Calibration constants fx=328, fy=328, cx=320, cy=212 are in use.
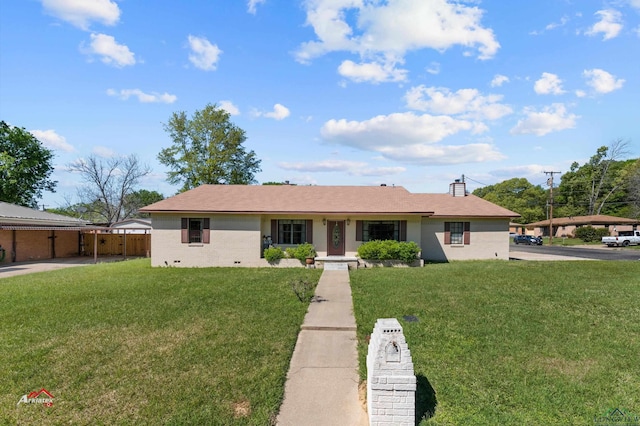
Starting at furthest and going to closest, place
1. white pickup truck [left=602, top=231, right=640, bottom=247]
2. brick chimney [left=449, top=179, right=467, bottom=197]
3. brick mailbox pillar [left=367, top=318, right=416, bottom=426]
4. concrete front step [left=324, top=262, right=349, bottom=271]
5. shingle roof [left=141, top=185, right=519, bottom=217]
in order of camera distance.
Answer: white pickup truck [left=602, top=231, right=640, bottom=247] → brick chimney [left=449, top=179, right=467, bottom=197] → shingle roof [left=141, top=185, right=519, bottom=217] → concrete front step [left=324, top=262, right=349, bottom=271] → brick mailbox pillar [left=367, top=318, right=416, bottom=426]

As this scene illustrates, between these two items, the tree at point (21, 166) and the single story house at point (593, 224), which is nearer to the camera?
the tree at point (21, 166)

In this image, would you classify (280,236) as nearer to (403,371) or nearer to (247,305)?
(247,305)

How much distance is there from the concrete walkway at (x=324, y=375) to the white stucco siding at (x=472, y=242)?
1193 cm

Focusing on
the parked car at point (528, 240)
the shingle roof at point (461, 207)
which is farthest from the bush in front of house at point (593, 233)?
the shingle roof at point (461, 207)

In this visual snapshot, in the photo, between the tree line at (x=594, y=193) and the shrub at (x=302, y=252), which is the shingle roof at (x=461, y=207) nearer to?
the shrub at (x=302, y=252)

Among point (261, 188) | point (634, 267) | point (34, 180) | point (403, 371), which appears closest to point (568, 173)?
point (634, 267)

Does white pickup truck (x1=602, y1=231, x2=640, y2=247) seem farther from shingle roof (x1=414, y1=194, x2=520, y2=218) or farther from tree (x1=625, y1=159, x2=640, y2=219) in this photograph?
shingle roof (x1=414, y1=194, x2=520, y2=218)

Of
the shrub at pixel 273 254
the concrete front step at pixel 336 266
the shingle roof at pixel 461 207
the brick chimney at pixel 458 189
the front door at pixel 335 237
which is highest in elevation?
the brick chimney at pixel 458 189

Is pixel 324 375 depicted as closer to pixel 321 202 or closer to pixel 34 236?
pixel 321 202

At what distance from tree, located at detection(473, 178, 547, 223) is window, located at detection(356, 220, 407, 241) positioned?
45.4 m

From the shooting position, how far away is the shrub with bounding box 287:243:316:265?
15.5m

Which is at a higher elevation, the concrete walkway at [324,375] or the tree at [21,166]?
the tree at [21,166]

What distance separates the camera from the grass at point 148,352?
3.91 meters

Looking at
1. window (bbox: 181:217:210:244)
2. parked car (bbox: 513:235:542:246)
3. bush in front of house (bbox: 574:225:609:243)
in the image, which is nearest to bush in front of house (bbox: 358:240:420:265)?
window (bbox: 181:217:210:244)
